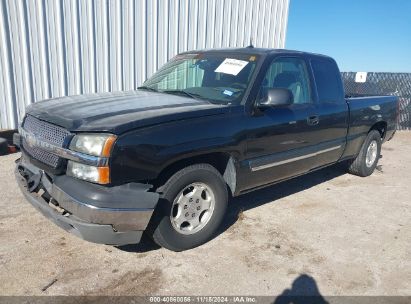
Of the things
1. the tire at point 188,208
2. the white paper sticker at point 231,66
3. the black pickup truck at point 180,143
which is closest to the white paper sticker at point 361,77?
the black pickup truck at point 180,143

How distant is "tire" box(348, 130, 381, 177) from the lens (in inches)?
235

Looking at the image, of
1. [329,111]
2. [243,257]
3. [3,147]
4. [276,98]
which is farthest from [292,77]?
[3,147]

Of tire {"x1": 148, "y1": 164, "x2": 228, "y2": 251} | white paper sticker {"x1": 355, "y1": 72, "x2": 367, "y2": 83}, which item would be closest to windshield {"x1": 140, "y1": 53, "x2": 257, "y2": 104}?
tire {"x1": 148, "y1": 164, "x2": 228, "y2": 251}

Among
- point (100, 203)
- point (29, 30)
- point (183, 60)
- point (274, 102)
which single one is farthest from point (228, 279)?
point (29, 30)

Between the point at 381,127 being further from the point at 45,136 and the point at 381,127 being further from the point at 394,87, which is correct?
the point at 394,87

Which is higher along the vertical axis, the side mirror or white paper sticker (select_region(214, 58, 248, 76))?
white paper sticker (select_region(214, 58, 248, 76))

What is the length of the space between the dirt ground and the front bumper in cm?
41

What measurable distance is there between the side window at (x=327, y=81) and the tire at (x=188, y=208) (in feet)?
6.54

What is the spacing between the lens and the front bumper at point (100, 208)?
274 cm

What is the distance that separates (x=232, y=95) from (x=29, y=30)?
14.3 feet

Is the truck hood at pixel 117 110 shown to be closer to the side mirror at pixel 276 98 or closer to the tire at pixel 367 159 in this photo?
the side mirror at pixel 276 98

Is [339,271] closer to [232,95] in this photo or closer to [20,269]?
[232,95]

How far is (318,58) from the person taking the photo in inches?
190

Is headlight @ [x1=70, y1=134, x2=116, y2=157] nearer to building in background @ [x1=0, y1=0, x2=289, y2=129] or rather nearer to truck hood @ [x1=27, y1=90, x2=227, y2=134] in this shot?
truck hood @ [x1=27, y1=90, x2=227, y2=134]
